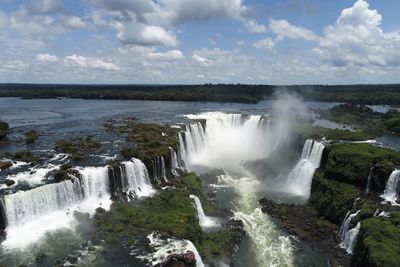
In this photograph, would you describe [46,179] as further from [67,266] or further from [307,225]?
[307,225]

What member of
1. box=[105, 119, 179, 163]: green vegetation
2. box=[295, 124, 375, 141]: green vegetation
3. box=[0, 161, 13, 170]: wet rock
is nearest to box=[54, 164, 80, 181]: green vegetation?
box=[0, 161, 13, 170]: wet rock

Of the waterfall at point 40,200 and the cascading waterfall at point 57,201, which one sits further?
the waterfall at point 40,200

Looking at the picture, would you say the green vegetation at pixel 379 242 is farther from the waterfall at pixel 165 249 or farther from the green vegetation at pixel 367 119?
the green vegetation at pixel 367 119

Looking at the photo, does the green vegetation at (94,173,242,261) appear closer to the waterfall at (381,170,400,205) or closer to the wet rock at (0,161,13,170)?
the wet rock at (0,161,13,170)

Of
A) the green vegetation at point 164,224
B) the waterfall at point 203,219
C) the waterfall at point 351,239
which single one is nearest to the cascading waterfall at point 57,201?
the green vegetation at point 164,224

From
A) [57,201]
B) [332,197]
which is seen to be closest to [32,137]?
[57,201]

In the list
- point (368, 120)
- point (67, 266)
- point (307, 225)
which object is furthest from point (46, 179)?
point (368, 120)

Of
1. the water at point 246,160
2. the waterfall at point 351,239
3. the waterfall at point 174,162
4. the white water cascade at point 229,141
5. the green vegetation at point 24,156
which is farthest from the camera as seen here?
the white water cascade at point 229,141
